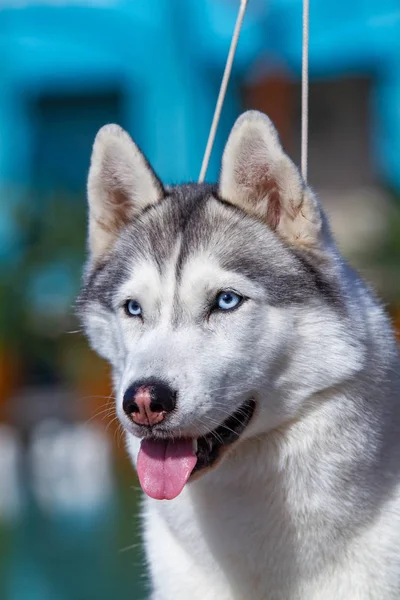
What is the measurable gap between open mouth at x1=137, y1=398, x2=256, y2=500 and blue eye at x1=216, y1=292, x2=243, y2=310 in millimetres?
327

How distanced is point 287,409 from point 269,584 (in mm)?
590

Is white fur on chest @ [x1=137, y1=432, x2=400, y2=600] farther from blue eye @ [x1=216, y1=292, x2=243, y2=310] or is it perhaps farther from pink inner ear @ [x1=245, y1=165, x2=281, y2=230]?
pink inner ear @ [x1=245, y1=165, x2=281, y2=230]

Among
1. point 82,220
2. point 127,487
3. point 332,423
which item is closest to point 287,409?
point 332,423

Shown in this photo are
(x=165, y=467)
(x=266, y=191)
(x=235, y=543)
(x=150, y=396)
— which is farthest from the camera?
(x=266, y=191)

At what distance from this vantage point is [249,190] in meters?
3.73

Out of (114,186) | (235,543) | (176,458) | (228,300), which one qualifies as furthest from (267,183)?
(235,543)

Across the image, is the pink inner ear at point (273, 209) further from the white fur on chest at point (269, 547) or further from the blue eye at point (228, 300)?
the white fur on chest at point (269, 547)

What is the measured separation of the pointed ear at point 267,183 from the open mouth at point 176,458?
67cm

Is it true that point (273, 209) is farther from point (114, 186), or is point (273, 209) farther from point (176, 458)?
point (176, 458)

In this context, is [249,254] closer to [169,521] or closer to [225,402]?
[225,402]

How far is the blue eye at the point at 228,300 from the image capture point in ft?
11.4

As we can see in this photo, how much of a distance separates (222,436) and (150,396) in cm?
38

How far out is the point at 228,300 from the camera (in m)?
3.48

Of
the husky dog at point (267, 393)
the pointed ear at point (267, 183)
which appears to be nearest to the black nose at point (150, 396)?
the husky dog at point (267, 393)
